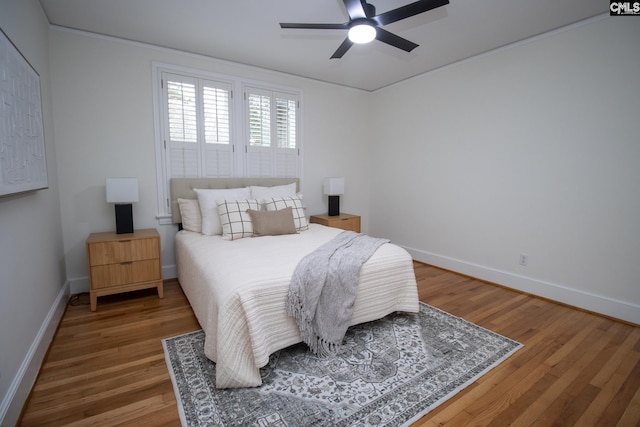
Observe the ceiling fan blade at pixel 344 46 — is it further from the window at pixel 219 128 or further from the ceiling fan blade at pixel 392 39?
the window at pixel 219 128

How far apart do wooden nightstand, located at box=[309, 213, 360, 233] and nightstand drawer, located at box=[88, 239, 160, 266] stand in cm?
208

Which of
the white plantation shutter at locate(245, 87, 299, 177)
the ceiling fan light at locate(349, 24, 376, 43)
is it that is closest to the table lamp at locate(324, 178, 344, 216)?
the white plantation shutter at locate(245, 87, 299, 177)

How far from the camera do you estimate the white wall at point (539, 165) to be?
2.54m

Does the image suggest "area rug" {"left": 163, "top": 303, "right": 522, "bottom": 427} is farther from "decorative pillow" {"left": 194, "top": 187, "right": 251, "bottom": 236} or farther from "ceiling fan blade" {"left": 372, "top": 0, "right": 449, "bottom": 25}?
"ceiling fan blade" {"left": 372, "top": 0, "right": 449, "bottom": 25}

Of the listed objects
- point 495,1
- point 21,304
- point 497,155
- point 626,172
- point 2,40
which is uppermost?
point 495,1

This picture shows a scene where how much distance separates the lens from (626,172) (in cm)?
251

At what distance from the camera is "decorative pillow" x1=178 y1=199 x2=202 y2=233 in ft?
10.6

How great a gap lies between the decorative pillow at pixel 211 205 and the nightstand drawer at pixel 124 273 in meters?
0.57

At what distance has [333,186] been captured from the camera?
430 cm

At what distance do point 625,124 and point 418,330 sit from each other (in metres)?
2.45

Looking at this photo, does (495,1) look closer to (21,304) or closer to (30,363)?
(21,304)

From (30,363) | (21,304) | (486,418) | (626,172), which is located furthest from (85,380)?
(626,172)

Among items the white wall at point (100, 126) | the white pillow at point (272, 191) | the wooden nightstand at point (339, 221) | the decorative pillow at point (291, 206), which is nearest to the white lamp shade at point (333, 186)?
the wooden nightstand at point (339, 221)

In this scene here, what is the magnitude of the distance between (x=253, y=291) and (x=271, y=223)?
1.37 metres
